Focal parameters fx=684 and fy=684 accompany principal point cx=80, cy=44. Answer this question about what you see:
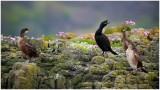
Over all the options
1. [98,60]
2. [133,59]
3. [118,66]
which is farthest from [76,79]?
[133,59]

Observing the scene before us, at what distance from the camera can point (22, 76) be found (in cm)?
1741

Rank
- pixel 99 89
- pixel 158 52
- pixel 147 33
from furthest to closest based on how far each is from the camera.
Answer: pixel 147 33 → pixel 158 52 → pixel 99 89

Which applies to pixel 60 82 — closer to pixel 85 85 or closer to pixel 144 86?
pixel 85 85

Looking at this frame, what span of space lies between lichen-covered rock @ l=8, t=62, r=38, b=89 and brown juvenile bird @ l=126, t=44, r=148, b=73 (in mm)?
2526

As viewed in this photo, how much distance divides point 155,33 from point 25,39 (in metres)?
5.73

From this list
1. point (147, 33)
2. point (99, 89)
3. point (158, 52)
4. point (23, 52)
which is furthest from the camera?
point (147, 33)

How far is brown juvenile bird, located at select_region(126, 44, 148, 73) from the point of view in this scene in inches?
716

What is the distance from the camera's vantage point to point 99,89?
17328 millimetres

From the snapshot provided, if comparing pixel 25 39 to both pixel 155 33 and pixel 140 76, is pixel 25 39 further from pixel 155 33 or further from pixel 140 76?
pixel 155 33

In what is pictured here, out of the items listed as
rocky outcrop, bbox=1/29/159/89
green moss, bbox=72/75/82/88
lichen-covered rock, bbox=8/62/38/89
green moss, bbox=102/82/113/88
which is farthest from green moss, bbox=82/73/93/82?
lichen-covered rock, bbox=8/62/38/89

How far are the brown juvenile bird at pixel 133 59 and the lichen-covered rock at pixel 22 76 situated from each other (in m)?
2.53

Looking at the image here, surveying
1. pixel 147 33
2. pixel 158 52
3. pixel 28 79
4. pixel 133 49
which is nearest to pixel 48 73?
pixel 28 79

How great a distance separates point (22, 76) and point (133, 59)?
302 cm

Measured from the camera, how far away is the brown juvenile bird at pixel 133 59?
1819cm
